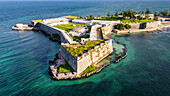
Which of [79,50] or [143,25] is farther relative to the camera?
[143,25]

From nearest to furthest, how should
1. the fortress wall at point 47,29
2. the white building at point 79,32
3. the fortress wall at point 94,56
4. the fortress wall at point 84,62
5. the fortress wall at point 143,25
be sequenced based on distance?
the fortress wall at point 84,62 < the fortress wall at point 94,56 < the white building at point 79,32 < the fortress wall at point 47,29 < the fortress wall at point 143,25

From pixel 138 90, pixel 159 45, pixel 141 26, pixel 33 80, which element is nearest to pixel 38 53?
pixel 33 80

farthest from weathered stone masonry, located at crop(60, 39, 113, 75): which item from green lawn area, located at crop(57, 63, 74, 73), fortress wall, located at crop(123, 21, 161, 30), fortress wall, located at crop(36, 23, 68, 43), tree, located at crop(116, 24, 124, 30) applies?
fortress wall, located at crop(123, 21, 161, 30)

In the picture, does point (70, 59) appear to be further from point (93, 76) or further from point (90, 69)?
point (93, 76)

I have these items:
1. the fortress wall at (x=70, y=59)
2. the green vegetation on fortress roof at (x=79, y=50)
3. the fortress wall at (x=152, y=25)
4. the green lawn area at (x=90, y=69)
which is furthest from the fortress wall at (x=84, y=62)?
the fortress wall at (x=152, y=25)

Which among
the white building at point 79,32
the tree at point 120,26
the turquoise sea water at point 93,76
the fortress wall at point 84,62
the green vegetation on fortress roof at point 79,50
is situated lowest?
the turquoise sea water at point 93,76

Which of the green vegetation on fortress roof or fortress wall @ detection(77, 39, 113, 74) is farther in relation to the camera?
the green vegetation on fortress roof

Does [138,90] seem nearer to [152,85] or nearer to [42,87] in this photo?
[152,85]

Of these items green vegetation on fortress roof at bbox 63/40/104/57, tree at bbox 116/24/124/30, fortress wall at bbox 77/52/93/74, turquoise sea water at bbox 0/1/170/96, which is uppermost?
tree at bbox 116/24/124/30

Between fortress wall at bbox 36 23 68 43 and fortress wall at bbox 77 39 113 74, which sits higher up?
fortress wall at bbox 36 23 68 43

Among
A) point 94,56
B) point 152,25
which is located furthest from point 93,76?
point 152,25

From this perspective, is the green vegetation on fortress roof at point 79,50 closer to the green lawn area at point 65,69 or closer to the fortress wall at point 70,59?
the fortress wall at point 70,59

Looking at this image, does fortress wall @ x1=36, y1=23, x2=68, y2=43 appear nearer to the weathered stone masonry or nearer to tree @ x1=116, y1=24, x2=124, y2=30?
the weathered stone masonry
